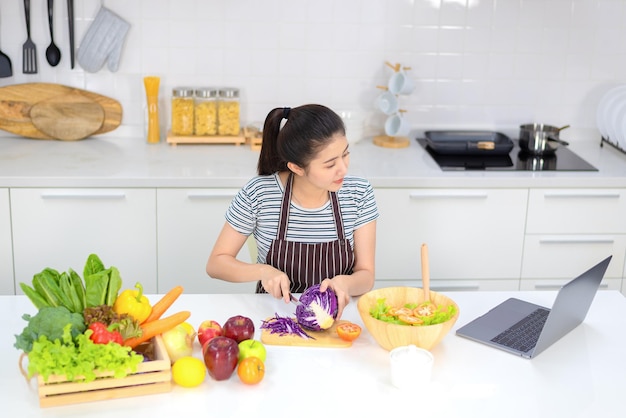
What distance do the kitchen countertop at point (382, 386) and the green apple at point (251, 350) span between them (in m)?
0.05

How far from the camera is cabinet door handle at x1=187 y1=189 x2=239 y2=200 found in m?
3.58

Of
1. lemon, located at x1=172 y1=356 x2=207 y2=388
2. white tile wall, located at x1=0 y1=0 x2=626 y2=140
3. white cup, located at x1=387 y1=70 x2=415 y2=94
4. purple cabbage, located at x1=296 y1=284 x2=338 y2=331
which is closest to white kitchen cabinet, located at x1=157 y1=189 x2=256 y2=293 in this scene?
white tile wall, located at x1=0 y1=0 x2=626 y2=140

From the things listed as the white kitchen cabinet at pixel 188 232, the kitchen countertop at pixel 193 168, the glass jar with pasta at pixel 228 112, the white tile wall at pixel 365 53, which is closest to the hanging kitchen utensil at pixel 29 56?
the white tile wall at pixel 365 53

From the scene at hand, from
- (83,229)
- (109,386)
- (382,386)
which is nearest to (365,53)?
(83,229)

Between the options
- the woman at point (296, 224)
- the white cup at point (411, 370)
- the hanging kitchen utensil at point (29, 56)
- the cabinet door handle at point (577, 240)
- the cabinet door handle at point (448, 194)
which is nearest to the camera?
the white cup at point (411, 370)

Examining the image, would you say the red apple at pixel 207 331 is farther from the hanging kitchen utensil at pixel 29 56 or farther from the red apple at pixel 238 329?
the hanging kitchen utensil at pixel 29 56

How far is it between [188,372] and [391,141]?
7.55 ft

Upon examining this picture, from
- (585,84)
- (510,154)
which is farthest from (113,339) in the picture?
(585,84)

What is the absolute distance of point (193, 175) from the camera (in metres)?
3.59

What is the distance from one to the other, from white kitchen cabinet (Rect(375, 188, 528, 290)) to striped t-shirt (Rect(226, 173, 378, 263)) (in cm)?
83

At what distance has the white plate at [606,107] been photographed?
4.16 metres

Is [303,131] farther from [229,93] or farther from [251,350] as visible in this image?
[229,93]

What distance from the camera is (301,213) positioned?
2807mm

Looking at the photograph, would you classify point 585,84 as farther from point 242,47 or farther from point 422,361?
point 422,361
